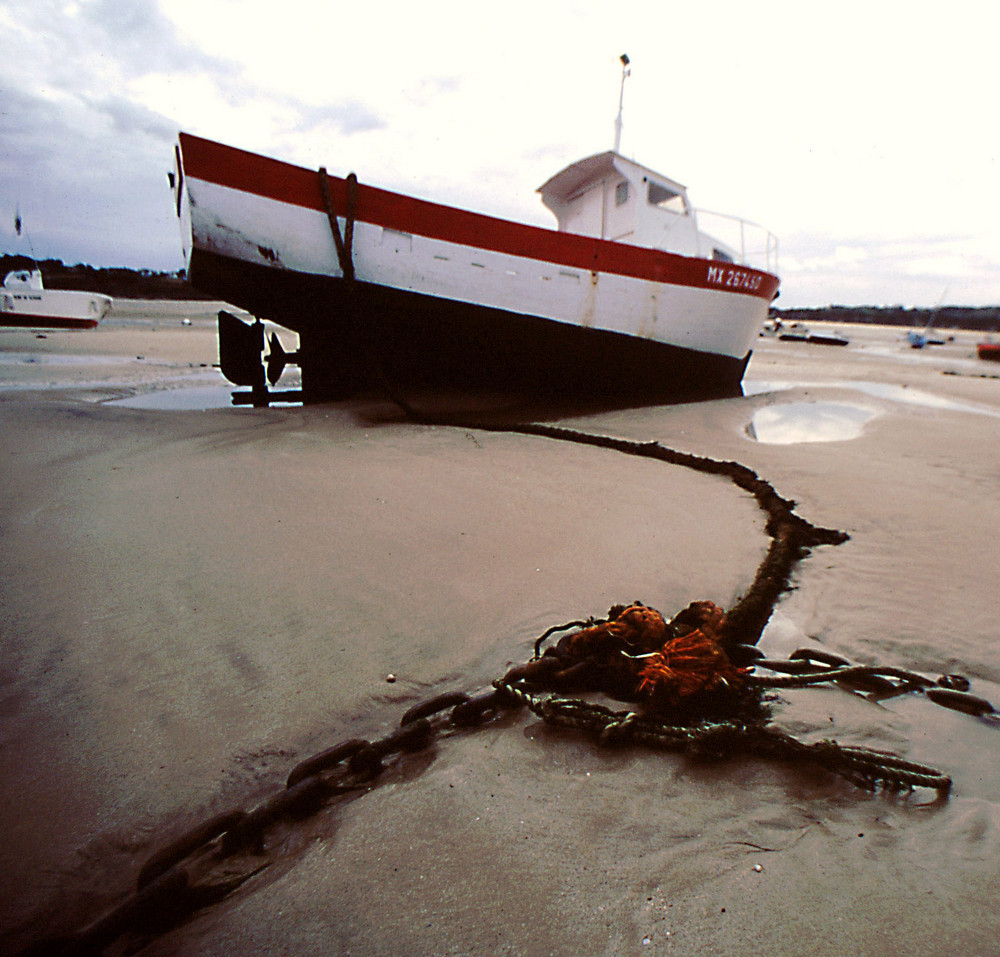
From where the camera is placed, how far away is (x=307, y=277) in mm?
6020

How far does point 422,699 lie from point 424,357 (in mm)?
5960

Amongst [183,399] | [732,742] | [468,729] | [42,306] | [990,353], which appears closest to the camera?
[732,742]

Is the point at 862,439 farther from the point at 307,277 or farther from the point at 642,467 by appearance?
the point at 307,277

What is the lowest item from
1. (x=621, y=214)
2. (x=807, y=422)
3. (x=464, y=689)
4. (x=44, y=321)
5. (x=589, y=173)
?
(x=464, y=689)

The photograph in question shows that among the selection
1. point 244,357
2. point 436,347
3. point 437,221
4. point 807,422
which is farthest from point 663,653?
point 244,357

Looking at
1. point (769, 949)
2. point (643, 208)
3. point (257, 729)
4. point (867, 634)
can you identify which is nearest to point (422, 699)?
point (257, 729)

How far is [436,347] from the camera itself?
7.09m

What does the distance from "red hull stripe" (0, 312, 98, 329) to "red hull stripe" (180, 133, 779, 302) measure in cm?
2097

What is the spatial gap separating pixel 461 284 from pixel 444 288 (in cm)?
20

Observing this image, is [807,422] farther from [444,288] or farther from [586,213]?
[586,213]

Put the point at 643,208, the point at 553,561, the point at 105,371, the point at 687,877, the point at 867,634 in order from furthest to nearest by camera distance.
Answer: the point at 105,371
the point at 643,208
the point at 553,561
the point at 867,634
the point at 687,877

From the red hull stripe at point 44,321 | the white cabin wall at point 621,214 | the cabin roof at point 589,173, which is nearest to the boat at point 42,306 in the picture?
the red hull stripe at point 44,321

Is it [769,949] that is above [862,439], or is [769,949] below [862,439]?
below

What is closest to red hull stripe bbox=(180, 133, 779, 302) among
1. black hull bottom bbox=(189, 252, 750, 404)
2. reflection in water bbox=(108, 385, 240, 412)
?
black hull bottom bbox=(189, 252, 750, 404)
